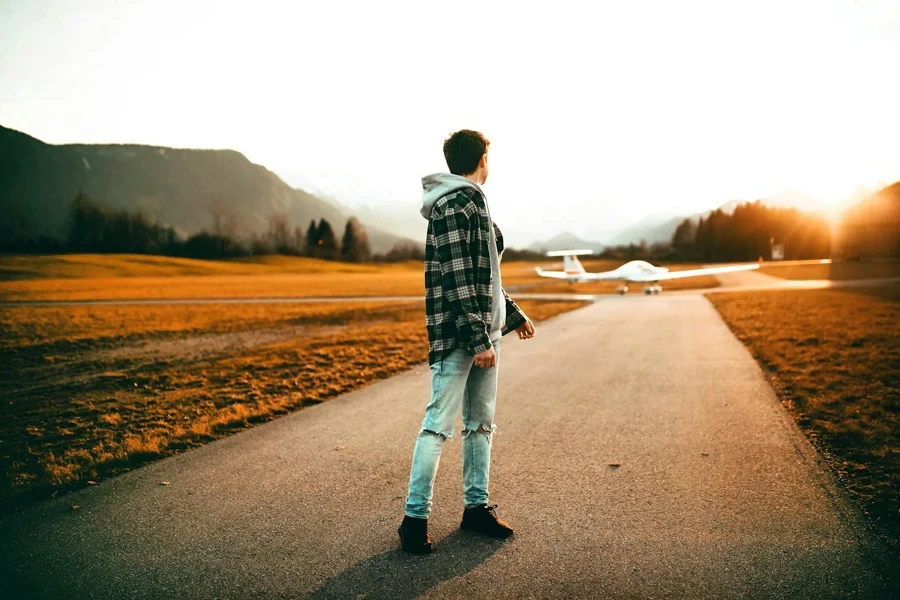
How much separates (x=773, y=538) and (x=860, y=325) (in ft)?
43.3

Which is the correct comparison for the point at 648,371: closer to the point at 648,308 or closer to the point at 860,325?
the point at 860,325

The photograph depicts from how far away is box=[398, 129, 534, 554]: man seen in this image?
2998mm

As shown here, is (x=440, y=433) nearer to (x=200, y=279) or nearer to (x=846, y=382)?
(x=846, y=382)

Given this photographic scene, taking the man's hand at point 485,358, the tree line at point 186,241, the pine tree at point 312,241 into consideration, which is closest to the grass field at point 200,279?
the tree line at point 186,241

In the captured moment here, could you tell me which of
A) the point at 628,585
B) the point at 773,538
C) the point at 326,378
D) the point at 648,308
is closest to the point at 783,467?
the point at 773,538

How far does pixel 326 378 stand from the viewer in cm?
844

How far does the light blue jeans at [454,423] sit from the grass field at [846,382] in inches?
92.6

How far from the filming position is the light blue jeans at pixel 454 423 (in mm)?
3111

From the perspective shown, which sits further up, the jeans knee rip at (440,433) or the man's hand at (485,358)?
the man's hand at (485,358)

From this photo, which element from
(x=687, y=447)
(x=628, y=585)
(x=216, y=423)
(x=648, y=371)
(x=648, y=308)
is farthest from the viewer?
(x=648, y=308)

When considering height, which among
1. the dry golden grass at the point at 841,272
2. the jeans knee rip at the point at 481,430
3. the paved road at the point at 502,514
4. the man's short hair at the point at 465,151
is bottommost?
the paved road at the point at 502,514

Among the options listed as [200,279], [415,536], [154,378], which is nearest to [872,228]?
[200,279]

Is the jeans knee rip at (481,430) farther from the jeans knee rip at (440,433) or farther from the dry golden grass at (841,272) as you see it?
the dry golden grass at (841,272)

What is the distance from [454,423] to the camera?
3199 mm
